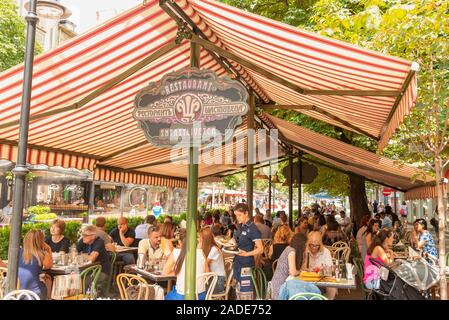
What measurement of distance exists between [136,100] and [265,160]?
38.1 ft

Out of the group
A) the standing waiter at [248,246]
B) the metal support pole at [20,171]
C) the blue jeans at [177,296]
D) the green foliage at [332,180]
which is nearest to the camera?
the metal support pole at [20,171]

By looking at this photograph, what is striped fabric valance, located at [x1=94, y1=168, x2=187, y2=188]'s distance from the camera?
31.0 ft

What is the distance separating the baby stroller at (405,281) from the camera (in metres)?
4.82

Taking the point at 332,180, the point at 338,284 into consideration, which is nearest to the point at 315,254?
the point at 338,284

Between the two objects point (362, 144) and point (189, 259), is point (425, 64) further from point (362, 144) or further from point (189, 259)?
point (362, 144)

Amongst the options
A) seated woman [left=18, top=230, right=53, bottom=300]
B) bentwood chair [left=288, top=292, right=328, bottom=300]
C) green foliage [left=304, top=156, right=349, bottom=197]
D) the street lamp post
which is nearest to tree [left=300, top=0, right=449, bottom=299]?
bentwood chair [left=288, top=292, right=328, bottom=300]

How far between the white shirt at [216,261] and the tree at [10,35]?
17.5 m

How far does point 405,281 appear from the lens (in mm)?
A: 4824

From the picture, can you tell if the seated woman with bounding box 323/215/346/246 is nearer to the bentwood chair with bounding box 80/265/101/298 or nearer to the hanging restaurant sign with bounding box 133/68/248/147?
the bentwood chair with bounding box 80/265/101/298

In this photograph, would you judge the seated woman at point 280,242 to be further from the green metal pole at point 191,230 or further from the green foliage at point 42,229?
the green foliage at point 42,229

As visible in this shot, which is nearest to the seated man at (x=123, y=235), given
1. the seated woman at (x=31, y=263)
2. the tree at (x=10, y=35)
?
the seated woman at (x=31, y=263)

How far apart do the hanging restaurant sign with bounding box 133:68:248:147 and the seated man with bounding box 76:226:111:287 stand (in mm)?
3194

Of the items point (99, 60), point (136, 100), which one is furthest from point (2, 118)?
point (136, 100)
